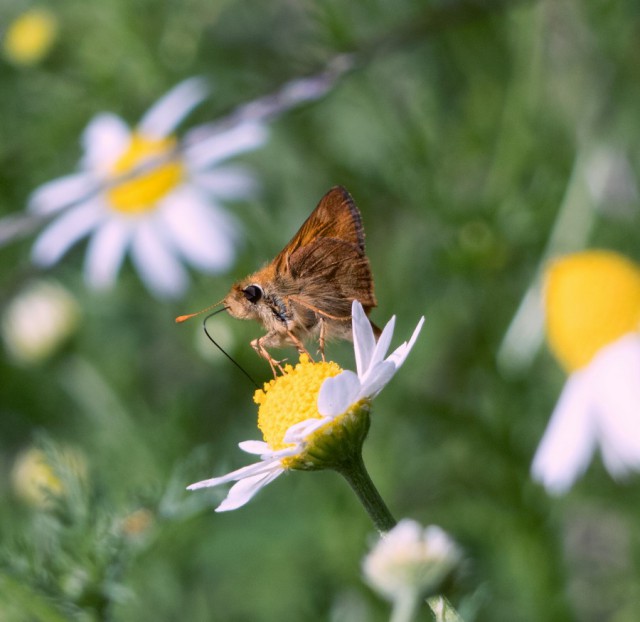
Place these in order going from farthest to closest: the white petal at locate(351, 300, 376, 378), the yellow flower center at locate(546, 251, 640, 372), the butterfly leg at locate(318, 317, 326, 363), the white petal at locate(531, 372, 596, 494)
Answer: the yellow flower center at locate(546, 251, 640, 372) < the white petal at locate(531, 372, 596, 494) < the butterfly leg at locate(318, 317, 326, 363) < the white petal at locate(351, 300, 376, 378)

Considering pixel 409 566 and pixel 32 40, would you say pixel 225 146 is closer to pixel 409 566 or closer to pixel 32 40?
pixel 32 40

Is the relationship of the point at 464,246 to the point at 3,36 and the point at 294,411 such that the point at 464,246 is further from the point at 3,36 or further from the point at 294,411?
the point at 3,36

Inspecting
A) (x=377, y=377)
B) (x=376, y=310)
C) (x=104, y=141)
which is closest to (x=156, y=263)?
(x=104, y=141)

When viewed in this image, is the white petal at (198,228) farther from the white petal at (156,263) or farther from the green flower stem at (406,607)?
the green flower stem at (406,607)

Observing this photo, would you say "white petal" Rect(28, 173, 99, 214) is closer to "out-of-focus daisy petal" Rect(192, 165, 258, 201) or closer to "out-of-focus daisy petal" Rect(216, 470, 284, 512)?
"out-of-focus daisy petal" Rect(192, 165, 258, 201)

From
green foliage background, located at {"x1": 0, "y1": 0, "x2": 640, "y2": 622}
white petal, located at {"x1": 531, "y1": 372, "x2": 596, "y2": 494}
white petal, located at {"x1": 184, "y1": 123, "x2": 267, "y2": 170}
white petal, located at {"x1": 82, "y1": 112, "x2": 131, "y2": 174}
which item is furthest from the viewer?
white petal, located at {"x1": 82, "y1": 112, "x2": 131, "y2": 174}

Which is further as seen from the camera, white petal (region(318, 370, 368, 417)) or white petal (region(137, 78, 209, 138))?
white petal (region(137, 78, 209, 138))

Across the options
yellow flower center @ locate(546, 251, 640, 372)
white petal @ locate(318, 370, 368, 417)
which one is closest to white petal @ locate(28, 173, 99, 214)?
yellow flower center @ locate(546, 251, 640, 372)
